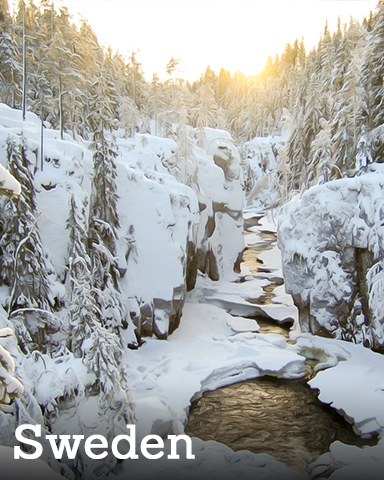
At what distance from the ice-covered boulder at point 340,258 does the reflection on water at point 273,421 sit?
3.85 m

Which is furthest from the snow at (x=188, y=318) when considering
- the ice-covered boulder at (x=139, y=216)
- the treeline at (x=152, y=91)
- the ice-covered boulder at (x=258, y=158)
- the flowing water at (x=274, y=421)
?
the ice-covered boulder at (x=258, y=158)

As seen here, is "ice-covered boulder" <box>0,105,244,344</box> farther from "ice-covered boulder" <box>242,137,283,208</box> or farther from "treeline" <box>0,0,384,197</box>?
"ice-covered boulder" <box>242,137,283,208</box>

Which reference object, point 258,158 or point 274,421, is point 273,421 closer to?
point 274,421

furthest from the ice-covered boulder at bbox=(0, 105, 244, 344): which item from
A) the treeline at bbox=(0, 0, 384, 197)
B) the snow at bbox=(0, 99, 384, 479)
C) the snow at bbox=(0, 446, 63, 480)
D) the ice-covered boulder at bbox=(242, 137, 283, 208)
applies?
the ice-covered boulder at bbox=(242, 137, 283, 208)

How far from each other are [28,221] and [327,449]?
10527 millimetres

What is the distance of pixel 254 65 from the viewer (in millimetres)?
77000

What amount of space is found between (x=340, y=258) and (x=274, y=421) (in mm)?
8026

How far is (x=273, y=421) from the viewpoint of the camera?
39.9ft

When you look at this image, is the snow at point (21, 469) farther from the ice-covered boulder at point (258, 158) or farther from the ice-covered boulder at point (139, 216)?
the ice-covered boulder at point (258, 158)

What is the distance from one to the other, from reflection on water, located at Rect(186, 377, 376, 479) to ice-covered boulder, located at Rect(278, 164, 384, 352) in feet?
12.6

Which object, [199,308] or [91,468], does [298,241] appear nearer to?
[199,308]

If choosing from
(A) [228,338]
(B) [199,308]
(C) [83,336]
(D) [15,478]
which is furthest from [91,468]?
(B) [199,308]

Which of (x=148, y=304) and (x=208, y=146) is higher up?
(x=208, y=146)

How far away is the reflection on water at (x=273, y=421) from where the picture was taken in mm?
10883
